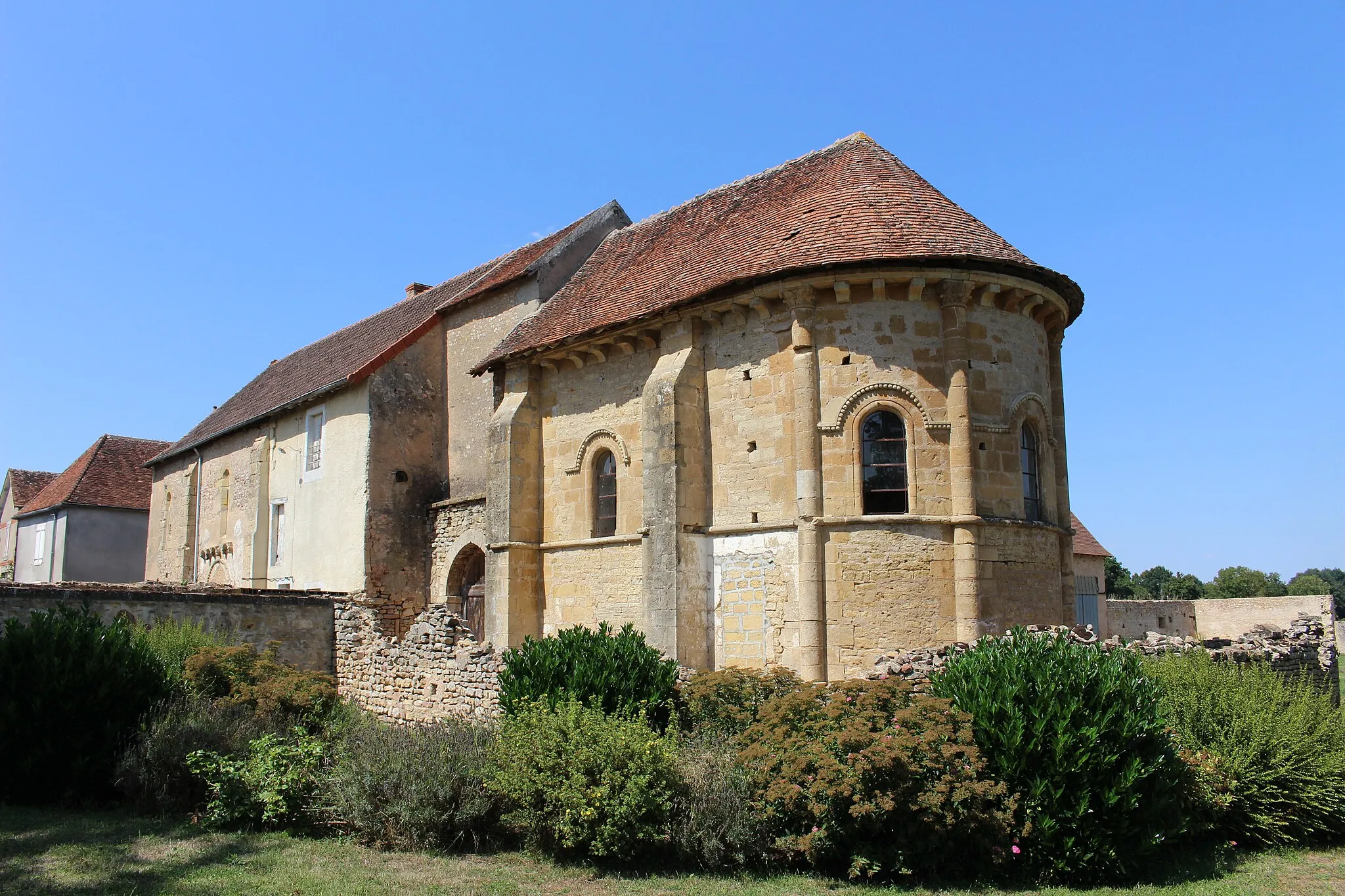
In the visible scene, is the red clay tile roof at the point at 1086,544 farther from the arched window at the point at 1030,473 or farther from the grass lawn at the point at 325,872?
the grass lawn at the point at 325,872

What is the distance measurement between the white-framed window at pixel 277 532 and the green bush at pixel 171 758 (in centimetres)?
1348

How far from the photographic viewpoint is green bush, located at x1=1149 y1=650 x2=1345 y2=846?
30.7ft

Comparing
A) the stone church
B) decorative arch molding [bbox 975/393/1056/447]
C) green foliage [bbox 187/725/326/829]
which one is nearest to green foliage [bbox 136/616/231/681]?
green foliage [bbox 187/725/326/829]

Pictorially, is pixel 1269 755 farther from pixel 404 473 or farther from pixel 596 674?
pixel 404 473

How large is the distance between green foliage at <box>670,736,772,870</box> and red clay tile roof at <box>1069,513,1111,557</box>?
1079 inches

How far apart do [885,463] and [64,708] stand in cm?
1038

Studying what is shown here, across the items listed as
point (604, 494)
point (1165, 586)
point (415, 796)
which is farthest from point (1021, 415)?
point (1165, 586)

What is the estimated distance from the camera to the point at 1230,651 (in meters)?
12.3

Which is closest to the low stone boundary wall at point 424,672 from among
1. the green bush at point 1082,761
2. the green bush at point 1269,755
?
the green bush at point 1082,761

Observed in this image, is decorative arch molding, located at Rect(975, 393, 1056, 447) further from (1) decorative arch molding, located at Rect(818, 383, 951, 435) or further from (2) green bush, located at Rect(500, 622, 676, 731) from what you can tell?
(2) green bush, located at Rect(500, 622, 676, 731)

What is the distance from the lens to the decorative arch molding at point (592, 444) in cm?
1670

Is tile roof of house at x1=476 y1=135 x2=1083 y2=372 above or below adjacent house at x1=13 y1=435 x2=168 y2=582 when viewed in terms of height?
above

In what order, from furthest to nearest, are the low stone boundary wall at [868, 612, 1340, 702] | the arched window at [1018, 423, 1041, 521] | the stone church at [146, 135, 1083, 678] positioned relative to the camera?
the arched window at [1018, 423, 1041, 521] < the stone church at [146, 135, 1083, 678] < the low stone boundary wall at [868, 612, 1340, 702]

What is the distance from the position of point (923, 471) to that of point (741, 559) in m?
2.90
